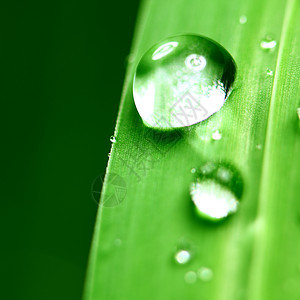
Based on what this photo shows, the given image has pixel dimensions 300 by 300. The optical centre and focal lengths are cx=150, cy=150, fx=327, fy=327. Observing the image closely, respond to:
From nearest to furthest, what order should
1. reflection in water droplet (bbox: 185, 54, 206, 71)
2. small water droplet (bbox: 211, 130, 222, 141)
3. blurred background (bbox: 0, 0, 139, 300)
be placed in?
small water droplet (bbox: 211, 130, 222, 141) → reflection in water droplet (bbox: 185, 54, 206, 71) → blurred background (bbox: 0, 0, 139, 300)

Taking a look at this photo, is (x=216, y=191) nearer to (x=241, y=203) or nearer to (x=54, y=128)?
(x=241, y=203)

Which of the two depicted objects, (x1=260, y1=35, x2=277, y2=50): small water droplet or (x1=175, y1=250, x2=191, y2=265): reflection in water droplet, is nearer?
(x1=175, y1=250, x2=191, y2=265): reflection in water droplet

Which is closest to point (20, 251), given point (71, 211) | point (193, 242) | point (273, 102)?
point (71, 211)

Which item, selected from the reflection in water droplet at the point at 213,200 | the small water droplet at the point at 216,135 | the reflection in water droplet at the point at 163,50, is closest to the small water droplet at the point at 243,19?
the reflection in water droplet at the point at 163,50

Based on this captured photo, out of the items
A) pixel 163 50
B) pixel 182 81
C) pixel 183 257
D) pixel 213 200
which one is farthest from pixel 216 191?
pixel 163 50

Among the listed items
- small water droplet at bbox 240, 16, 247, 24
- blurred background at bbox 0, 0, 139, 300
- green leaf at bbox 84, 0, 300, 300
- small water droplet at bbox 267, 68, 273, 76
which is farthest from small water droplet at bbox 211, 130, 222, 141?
blurred background at bbox 0, 0, 139, 300

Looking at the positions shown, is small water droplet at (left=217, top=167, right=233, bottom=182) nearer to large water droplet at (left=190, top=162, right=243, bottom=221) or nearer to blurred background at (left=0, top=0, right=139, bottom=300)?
large water droplet at (left=190, top=162, right=243, bottom=221)

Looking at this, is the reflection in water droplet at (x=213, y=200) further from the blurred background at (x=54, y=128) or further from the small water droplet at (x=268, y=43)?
the blurred background at (x=54, y=128)
